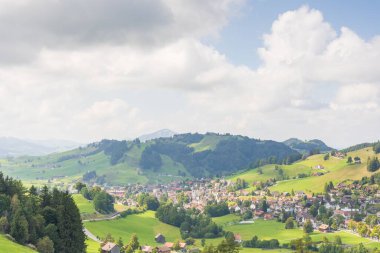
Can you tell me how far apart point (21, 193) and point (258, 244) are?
122721 mm

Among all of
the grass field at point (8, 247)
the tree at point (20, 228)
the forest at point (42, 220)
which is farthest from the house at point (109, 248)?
the grass field at point (8, 247)

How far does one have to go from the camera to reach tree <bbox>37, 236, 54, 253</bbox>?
8031 cm

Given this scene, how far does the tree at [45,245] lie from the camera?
80.3 meters

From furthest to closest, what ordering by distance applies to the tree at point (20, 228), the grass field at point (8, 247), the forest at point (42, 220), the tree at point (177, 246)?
the tree at point (177, 246), the forest at point (42, 220), the tree at point (20, 228), the grass field at point (8, 247)

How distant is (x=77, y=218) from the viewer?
302ft

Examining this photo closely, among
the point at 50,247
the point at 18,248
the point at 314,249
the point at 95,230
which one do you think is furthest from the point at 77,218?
the point at 314,249

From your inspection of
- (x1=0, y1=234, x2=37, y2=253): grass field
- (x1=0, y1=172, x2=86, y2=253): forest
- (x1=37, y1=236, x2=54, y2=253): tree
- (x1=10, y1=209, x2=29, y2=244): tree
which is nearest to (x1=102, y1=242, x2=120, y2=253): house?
(x1=0, y1=172, x2=86, y2=253): forest

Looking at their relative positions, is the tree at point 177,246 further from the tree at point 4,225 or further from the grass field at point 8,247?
the grass field at point 8,247

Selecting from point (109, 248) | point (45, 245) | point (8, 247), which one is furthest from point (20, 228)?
point (109, 248)

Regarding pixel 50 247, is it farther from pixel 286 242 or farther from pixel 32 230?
pixel 286 242

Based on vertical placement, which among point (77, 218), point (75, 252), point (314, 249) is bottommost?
point (314, 249)

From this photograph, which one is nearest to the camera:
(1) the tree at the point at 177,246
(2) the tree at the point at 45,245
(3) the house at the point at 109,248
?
(2) the tree at the point at 45,245

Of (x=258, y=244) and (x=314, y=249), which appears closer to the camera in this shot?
(x=314, y=249)

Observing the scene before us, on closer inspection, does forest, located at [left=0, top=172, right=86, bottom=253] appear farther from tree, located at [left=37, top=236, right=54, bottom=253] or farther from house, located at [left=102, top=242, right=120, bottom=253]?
house, located at [left=102, top=242, right=120, bottom=253]
